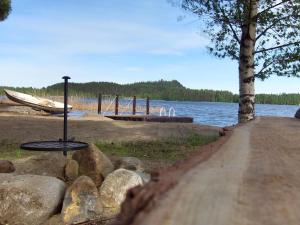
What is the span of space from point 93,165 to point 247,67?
761 cm

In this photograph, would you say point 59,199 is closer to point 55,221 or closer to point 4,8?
point 55,221

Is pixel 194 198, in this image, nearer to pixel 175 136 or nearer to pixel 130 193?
pixel 130 193

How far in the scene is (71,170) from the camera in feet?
26.6

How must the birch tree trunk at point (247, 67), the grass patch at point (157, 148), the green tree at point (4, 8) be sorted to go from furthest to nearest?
the green tree at point (4, 8) < the birch tree trunk at point (247, 67) < the grass patch at point (157, 148)

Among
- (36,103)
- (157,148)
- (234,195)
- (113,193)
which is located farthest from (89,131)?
(36,103)

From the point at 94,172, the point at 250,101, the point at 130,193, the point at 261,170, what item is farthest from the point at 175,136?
the point at 130,193

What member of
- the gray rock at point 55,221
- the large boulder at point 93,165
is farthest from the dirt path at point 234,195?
the large boulder at point 93,165

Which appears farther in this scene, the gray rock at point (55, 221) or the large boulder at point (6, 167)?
the large boulder at point (6, 167)

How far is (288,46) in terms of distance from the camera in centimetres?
1529

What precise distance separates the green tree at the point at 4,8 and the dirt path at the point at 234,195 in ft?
66.8

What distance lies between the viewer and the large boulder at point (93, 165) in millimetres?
7797

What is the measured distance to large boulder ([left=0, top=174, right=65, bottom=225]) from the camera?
21.7 feet

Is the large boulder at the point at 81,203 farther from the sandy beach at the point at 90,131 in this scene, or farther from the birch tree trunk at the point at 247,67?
the birch tree trunk at the point at 247,67

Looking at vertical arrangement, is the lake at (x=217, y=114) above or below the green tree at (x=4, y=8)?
below
